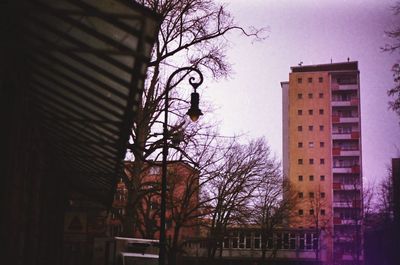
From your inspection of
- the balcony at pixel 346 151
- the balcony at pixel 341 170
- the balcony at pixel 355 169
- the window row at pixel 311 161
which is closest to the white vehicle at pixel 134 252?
the balcony at pixel 355 169

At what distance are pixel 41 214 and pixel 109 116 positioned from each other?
7.19m

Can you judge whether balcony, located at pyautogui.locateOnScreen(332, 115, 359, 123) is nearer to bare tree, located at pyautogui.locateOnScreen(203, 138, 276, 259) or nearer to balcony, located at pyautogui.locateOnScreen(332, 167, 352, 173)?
balcony, located at pyautogui.locateOnScreen(332, 167, 352, 173)

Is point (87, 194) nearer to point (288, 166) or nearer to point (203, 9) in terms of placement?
point (203, 9)

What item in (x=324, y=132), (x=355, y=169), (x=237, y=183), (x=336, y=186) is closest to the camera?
(x=237, y=183)

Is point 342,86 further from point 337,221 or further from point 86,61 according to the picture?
point 86,61

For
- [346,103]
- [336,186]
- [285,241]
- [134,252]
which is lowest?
[134,252]

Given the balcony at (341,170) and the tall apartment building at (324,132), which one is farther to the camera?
the tall apartment building at (324,132)

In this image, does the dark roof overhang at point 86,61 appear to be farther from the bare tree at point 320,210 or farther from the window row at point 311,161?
the window row at point 311,161

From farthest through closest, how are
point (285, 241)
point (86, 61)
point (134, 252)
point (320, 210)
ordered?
point (320, 210) → point (285, 241) → point (134, 252) → point (86, 61)

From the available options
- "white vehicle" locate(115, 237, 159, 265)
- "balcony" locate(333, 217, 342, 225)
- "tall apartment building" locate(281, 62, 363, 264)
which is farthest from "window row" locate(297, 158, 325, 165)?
"white vehicle" locate(115, 237, 159, 265)

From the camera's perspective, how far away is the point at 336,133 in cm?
10906

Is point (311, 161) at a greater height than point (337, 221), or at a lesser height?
greater

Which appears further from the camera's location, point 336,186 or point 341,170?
point 341,170

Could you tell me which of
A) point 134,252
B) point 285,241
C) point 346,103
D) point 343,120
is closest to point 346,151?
point 343,120
